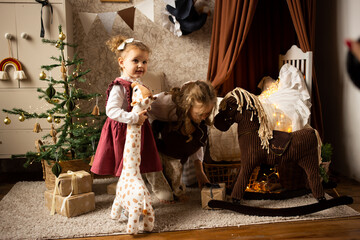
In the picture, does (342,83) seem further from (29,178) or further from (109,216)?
(29,178)

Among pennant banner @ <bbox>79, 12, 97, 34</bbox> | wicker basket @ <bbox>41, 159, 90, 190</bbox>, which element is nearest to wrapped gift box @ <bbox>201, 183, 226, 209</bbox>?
wicker basket @ <bbox>41, 159, 90, 190</bbox>

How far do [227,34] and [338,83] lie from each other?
1.06 meters

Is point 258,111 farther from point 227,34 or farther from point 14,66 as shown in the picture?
point 14,66

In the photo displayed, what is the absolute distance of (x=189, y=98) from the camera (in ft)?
5.50

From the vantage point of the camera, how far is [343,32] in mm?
2439

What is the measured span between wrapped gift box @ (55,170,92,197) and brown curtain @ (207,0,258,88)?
1226 millimetres

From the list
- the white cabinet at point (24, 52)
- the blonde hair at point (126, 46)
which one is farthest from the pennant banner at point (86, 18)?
the blonde hair at point (126, 46)

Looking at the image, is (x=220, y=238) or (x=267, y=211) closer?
(x=220, y=238)

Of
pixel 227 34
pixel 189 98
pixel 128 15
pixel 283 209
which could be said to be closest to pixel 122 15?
pixel 128 15

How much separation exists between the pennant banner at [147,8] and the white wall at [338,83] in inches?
63.2

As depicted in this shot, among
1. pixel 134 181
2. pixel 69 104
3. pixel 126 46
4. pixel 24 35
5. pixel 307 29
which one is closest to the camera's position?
pixel 134 181

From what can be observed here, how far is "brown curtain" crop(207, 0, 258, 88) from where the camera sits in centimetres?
225

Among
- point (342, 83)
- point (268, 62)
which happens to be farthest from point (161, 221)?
point (342, 83)

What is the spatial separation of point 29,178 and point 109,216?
1.20 meters
